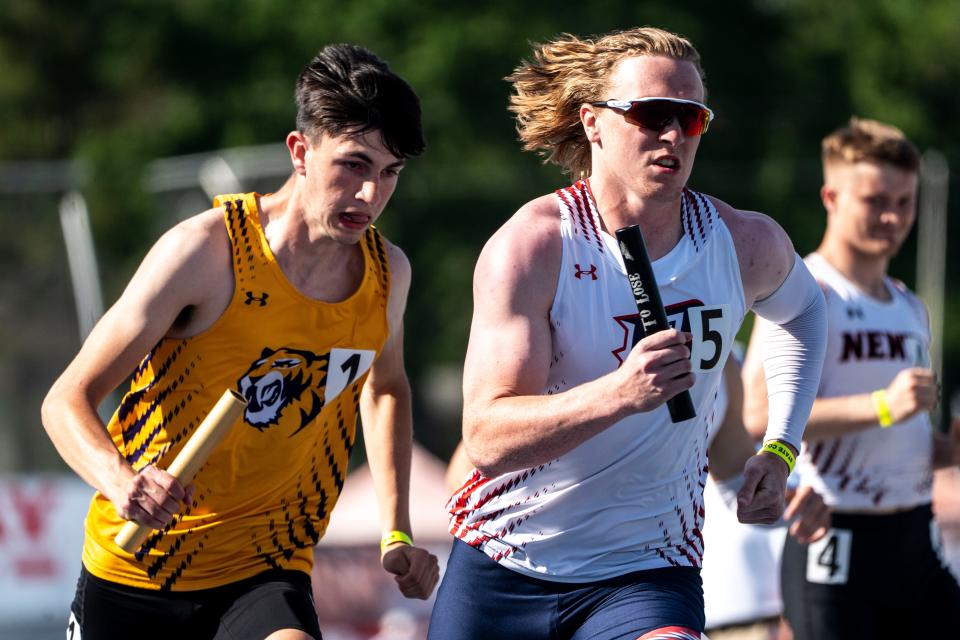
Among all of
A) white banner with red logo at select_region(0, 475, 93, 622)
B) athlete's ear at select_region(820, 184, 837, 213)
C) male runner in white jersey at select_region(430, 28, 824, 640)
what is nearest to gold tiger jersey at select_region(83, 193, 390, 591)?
male runner in white jersey at select_region(430, 28, 824, 640)

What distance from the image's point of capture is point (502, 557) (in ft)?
12.9

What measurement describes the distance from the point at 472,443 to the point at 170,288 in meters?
1.00

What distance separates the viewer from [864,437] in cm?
548

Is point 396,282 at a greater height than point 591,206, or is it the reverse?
point 591,206

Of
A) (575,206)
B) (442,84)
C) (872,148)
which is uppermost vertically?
(442,84)

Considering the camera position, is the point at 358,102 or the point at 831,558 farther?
the point at 831,558

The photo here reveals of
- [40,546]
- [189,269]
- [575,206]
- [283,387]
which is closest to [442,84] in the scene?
[40,546]

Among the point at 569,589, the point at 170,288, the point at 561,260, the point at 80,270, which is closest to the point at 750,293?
the point at 561,260

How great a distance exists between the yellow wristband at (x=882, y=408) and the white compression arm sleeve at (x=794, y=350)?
0.94m

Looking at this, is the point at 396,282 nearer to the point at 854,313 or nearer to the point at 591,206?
the point at 591,206

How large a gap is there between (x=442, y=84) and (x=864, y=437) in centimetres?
1899

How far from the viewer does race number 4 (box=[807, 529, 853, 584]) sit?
212 inches

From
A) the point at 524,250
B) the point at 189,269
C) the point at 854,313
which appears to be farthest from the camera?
the point at 854,313

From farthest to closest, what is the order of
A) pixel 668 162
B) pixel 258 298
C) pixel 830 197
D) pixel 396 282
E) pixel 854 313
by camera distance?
A: pixel 830 197 < pixel 854 313 < pixel 396 282 < pixel 258 298 < pixel 668 162
